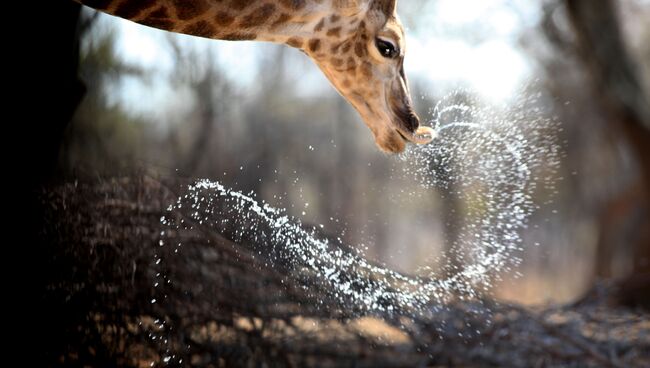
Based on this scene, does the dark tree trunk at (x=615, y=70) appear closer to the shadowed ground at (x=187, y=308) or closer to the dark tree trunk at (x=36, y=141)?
the shadowed ground at (x=187, y=308)

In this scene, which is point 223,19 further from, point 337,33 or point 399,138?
point 399,138

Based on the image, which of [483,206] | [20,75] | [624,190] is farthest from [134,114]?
[624,190]

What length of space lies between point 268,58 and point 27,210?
2060 mm

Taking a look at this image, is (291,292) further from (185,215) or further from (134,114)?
(134,114)

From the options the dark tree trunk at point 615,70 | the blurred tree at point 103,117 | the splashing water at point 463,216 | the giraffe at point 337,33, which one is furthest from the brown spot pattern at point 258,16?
the dark tree trunk at point 615,70

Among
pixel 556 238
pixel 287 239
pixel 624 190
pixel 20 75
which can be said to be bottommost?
pixel 20 75

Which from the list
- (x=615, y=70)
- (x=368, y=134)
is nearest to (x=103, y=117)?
(x=368, y=134)

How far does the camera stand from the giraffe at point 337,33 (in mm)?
1092

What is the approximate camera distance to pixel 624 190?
378cm

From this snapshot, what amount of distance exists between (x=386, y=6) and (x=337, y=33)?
125 millimetres

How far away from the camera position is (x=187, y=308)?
1.92 meters

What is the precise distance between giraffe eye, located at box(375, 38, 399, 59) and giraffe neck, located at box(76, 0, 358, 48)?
0.11 m

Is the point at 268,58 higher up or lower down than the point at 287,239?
higher up

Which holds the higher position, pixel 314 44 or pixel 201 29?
pixel 314 44
